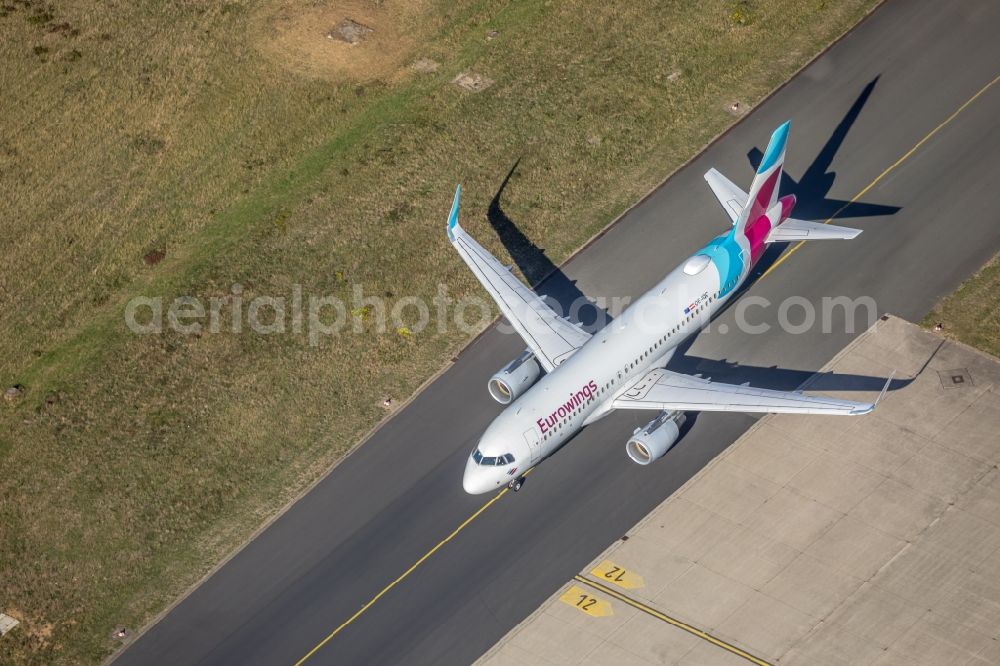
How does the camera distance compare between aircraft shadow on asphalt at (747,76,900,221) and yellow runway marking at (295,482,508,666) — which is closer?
yellow runway marking at (295,482,508,666)

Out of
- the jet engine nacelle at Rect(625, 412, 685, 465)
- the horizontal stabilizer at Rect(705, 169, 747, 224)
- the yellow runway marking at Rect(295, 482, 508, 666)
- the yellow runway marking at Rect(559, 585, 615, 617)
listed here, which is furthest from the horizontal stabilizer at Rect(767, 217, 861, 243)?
the yellow runway marking at Rect(559, 585, 615, 617)

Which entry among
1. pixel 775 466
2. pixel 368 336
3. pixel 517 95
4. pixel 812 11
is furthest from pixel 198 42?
pixel 775 466

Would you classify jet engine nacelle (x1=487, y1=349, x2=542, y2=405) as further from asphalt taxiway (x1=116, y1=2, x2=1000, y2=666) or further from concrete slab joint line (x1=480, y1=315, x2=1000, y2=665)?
concrete slab joint line (x1=480, y1=315, x2=1000, y2=665)

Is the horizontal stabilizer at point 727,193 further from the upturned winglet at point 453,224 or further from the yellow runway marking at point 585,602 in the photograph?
the yellow runway marking at point 585,602

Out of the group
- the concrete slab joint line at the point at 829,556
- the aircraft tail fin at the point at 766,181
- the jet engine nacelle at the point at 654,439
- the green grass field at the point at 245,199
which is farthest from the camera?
the green grass field at the point at 245,199

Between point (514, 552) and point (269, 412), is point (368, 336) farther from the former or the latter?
point (514, 552)

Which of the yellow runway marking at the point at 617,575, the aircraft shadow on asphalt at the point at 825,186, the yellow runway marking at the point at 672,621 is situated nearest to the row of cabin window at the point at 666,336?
the yellow runway marking at the point at 617,575

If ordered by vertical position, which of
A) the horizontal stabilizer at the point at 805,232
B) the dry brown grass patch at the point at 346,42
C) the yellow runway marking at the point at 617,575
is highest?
the dry brown grass patch at the point at 346,42
